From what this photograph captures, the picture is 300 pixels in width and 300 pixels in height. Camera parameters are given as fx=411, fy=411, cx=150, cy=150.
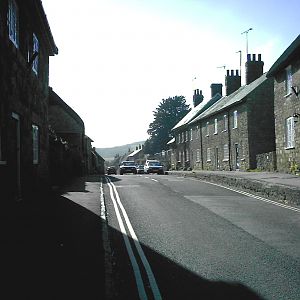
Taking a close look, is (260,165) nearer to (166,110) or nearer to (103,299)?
(103,299)

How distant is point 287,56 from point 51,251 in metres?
21.3

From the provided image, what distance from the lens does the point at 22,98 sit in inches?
491

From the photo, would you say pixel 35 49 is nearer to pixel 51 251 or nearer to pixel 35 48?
pixel 35 48

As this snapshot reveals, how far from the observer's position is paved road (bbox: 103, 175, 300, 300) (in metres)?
5.38

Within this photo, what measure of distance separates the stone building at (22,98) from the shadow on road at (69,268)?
2287 mm

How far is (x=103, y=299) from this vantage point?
4809 millimetres

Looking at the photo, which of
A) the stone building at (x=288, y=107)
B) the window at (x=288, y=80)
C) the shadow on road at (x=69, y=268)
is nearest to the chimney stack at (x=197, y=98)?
the stone building at (x=288, y=107)

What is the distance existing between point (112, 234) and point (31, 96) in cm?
699


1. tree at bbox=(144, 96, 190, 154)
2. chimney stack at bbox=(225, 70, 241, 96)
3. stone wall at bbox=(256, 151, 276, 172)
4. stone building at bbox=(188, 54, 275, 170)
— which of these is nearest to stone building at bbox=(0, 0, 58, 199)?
stone wall at bbox=(256, 151, 276, 172)

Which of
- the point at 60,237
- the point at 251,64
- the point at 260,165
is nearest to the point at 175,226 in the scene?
the point at 60,237

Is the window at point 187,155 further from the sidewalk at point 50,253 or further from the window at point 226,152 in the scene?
the sidewalk at point 50,253

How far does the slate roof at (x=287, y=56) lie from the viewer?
76.9ft

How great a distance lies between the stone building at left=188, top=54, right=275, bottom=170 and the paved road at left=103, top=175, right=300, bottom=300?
70.9 ft

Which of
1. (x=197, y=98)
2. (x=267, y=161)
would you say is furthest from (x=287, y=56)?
(x=197, y=98)
